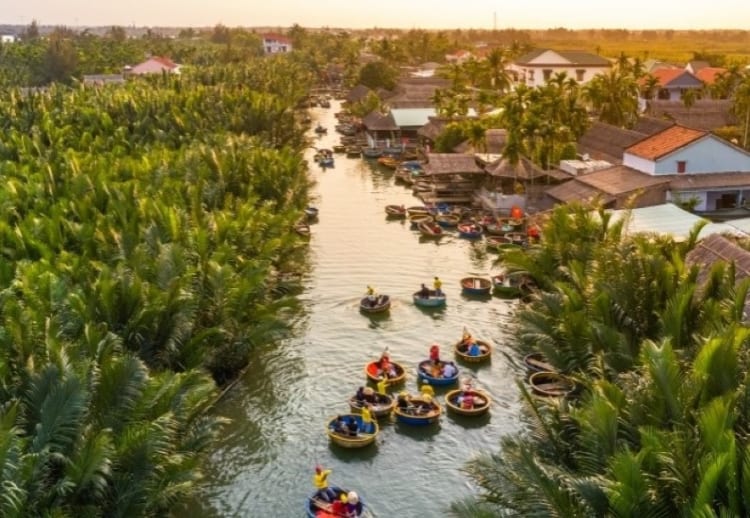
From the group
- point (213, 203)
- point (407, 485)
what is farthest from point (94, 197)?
point (407, 485)

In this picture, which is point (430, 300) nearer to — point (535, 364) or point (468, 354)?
point (468, 354)

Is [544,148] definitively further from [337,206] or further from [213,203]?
[213,203]

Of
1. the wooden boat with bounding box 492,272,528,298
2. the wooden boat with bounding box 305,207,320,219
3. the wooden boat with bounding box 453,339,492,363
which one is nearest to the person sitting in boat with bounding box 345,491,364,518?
the wooden boat with bounding box 453,339,492,363

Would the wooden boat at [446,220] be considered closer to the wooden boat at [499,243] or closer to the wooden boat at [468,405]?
the wooden boat at [499,243]

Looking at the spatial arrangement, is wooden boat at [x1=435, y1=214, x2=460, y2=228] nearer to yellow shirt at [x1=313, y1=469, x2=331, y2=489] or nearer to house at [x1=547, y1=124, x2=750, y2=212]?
house at [x1=547, y1=124, x2=750, y2=212]

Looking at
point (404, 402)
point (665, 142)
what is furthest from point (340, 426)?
point (665, 142)

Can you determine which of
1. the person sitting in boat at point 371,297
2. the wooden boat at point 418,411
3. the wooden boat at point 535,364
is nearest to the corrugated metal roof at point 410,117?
the person sitting in boat at point 371,297
